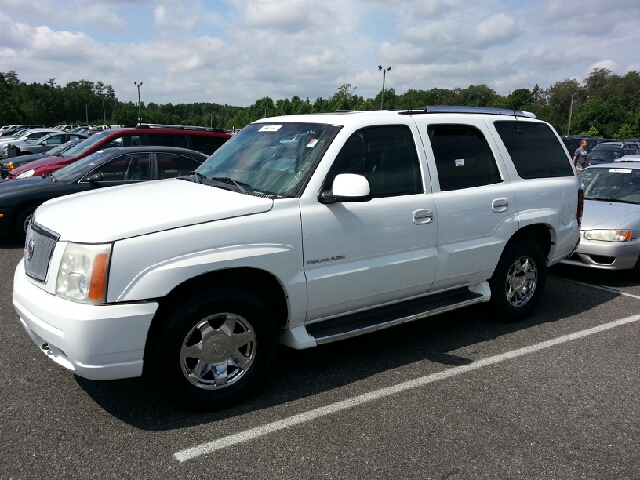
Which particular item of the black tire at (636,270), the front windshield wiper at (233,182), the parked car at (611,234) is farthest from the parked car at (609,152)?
the front windshield wiper at (233,182)

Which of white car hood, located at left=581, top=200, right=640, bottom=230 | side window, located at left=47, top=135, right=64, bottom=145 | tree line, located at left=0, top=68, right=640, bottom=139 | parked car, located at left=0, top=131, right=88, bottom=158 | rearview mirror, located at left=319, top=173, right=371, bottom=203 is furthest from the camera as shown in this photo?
tree line, located at left=0, top=68, right=640, bottom=139

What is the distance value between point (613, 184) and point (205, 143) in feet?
24.6

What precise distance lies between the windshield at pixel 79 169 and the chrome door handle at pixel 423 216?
6124mm

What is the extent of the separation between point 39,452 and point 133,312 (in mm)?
944

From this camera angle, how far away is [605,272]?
7914 mm

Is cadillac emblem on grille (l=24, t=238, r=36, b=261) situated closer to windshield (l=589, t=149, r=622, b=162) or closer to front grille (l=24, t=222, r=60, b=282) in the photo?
front grille (l=24, t=222, r=60, b=282)

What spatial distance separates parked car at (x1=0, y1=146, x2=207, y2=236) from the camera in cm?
829

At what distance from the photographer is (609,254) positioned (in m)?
7.00

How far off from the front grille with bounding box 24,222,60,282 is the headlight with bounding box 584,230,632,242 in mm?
6360

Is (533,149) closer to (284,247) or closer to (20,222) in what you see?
(284,247)

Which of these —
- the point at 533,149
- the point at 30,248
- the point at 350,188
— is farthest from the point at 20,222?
the point at 533,149

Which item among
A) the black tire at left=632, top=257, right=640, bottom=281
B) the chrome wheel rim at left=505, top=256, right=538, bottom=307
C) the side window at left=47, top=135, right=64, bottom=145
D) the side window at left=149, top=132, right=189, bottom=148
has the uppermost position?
the side window at left=149, top=132, right=189, bottom=148

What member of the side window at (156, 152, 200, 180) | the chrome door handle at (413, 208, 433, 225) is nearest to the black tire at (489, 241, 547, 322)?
the chrome door handle at (413, 208, 433, 225)

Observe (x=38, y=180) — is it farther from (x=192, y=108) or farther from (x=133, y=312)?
(x=192, y=108)
